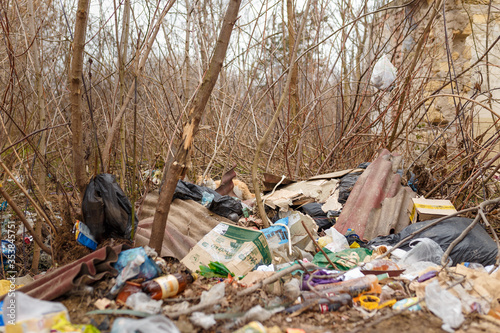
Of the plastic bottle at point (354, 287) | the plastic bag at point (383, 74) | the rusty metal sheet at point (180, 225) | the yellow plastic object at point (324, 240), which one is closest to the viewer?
the plastic bottle at point (354, 287)

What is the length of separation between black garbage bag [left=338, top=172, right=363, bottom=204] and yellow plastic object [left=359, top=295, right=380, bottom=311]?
77.5 inches

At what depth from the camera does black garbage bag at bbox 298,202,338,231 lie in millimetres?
3588

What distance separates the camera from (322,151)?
493 cm

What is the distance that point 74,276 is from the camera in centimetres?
179

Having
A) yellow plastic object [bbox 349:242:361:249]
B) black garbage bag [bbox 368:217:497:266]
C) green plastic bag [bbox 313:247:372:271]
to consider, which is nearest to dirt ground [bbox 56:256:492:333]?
green plastic bag [bbox 313:247:372:271]

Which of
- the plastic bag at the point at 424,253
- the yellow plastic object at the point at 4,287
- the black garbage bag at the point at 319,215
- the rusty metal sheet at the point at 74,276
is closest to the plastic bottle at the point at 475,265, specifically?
the plastic bag at the point at 424,253

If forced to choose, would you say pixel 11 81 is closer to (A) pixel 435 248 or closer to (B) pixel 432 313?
(B) pixel 432 313

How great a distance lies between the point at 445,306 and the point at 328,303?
544 millimetres

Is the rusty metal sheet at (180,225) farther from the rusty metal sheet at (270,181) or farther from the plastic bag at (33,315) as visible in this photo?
the plastic bag at (33,315)

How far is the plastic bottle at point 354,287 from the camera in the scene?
6.37 ft

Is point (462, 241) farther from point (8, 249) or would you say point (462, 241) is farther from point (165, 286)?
point (8, 249)

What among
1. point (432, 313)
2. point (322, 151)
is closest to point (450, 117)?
point (322, 151)

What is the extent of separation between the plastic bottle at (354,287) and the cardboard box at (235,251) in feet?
1.89

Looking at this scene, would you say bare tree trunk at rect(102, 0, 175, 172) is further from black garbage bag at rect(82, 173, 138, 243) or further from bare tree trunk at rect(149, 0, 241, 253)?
bare tree trunk at rect(149, 0, 241, 253)
